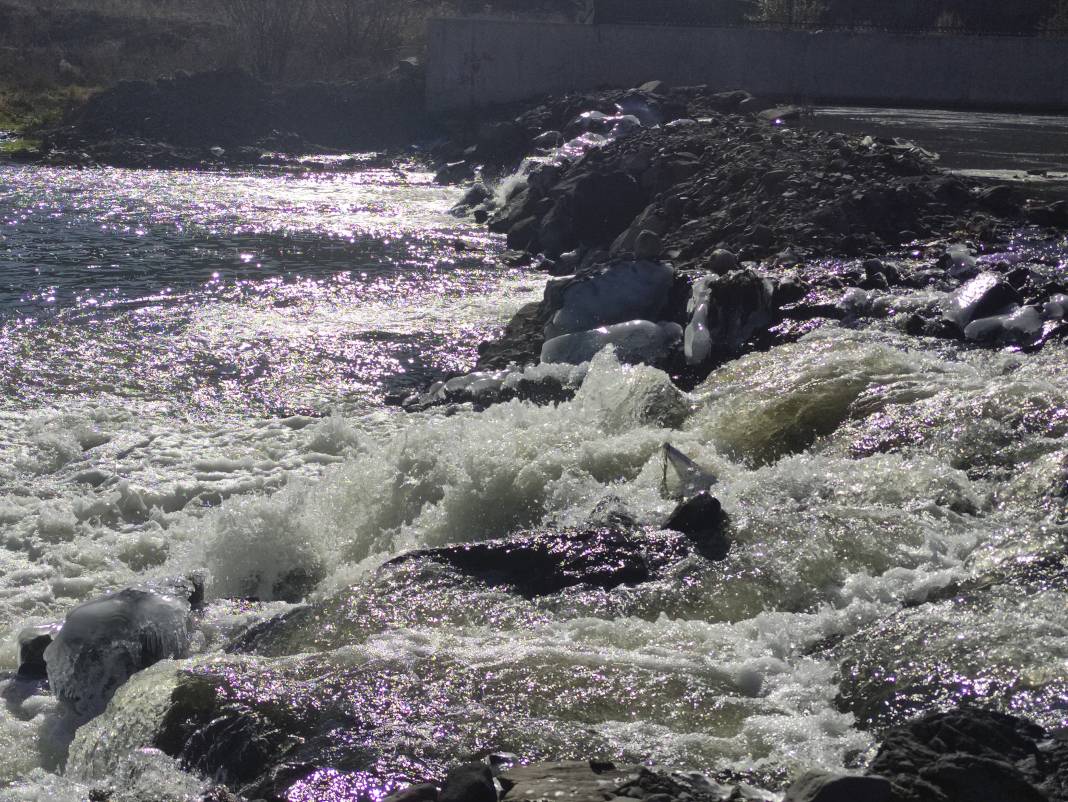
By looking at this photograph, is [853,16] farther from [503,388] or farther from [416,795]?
[416,795]

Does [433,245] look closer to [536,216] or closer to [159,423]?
[536,216]

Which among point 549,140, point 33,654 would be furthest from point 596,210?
point 33,654

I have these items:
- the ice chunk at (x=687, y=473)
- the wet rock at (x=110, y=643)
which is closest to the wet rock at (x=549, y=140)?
the ice chunk at (x=687, y=473)

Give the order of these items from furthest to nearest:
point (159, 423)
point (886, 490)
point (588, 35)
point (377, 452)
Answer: point (588, 35) → point (159, 423) → point (377, 452) → point (886, 490)

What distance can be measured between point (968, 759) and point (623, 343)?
6.66 m

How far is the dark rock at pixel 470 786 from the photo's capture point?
3381 mm

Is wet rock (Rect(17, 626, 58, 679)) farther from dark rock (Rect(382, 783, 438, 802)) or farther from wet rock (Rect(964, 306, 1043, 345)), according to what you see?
wet rock (Rect(964, 306, 1043, 345))

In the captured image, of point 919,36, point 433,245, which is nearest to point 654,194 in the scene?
point 433,245

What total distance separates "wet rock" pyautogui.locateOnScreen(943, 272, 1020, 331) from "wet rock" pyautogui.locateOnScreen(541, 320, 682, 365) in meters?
2.23

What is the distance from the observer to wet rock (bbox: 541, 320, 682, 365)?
31.8 feet

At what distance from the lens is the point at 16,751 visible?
181 inches

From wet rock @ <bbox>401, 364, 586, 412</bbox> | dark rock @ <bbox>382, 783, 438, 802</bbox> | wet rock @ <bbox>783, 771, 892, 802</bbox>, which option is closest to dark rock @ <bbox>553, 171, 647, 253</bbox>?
wet rock @ <bbox>401, 364, 586, 412</bbox>

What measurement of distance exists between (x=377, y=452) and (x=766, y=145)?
32.5 ft

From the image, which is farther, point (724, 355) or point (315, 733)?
point (724, 355)
